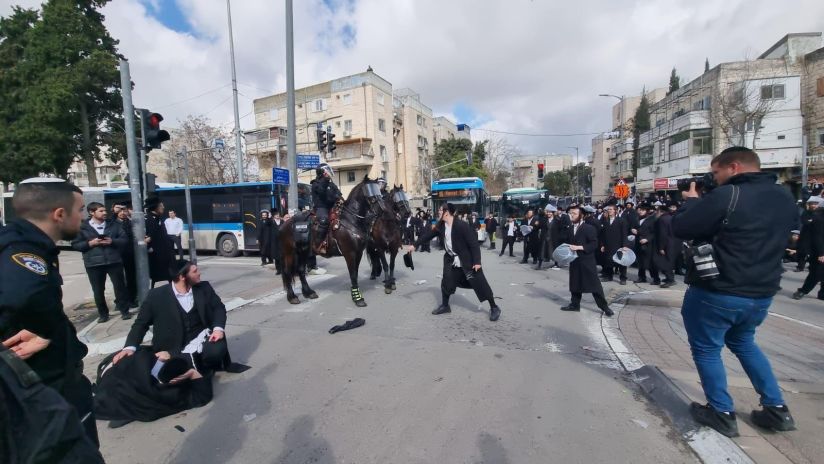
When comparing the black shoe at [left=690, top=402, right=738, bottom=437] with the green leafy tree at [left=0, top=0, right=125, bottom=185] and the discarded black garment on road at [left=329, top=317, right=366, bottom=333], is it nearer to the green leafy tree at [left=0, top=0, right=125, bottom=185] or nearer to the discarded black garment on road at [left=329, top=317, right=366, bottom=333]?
the discarded black garment on road at [left=329, top=317, right=366, bottom=333]

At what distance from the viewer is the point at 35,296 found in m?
1.81

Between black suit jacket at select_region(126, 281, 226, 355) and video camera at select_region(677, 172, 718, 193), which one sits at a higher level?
video camera at select_region(677, 172, 718, 193)

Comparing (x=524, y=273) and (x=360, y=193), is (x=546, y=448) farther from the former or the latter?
(x=524, y=273)

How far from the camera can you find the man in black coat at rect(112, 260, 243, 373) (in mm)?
3895

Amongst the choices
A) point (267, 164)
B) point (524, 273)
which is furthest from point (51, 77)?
point (524, 273)

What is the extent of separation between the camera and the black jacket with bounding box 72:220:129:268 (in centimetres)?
634

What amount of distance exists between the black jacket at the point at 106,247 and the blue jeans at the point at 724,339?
764cm

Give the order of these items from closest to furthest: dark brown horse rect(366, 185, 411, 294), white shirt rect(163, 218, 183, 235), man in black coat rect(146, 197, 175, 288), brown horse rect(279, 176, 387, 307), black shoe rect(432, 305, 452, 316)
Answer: black shoe rect(432, 305, 452, 316) < man in black coat rect(146, 197, 175, 288) < brown horse rect(279, 176, 387, 307) < dark brown horse rect(366, 185, 411, 294) < white shirt rect(163, 218, 183, 235)

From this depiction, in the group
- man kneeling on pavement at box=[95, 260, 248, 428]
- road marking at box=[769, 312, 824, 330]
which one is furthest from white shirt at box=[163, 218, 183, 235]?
road marking at box=[769, 312, 824, 330]

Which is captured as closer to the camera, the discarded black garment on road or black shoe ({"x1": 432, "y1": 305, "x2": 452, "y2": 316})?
the discarded black garment on road

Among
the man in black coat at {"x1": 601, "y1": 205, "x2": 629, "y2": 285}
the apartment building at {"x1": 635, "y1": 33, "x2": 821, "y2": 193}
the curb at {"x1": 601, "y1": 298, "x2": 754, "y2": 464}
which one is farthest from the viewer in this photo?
the apartment building at {"x1": 635, "y1": 33, "x2": 821, "y2": 193}

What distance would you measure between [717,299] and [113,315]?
8.40 m

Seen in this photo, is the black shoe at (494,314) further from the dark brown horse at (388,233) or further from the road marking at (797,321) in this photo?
the road marking at (797,321)

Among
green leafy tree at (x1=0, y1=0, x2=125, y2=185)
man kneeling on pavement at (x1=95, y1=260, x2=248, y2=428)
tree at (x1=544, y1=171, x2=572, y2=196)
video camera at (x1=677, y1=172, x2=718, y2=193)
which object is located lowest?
man kneeling on pavement at (x1=95, y1=260, x2=248, y2=428)
